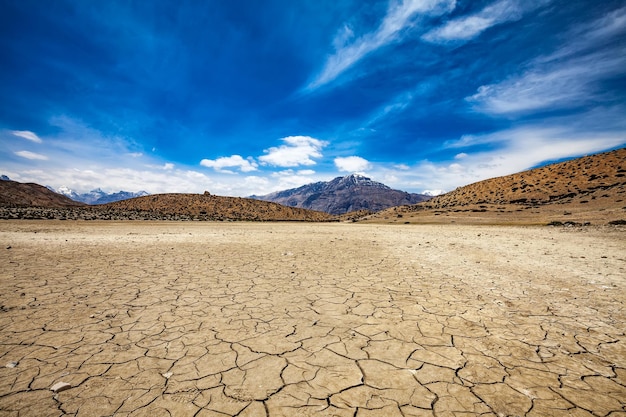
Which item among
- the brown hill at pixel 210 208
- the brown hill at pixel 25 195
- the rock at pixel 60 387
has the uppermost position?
the brown hill at pixel 25 195

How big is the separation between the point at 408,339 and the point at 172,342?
3.15m

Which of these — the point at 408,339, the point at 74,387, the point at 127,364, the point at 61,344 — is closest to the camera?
the point at 74,387

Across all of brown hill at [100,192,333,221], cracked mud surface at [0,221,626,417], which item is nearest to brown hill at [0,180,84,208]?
brown hill at [100,192,333,221]

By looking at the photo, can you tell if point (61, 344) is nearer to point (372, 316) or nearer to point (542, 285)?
point (372, 316)

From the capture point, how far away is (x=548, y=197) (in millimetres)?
30016

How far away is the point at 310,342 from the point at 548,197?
38346mm

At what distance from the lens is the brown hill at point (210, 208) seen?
36562 mm

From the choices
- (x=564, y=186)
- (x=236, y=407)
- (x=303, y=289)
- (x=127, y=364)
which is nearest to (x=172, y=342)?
(x=127, y=364)

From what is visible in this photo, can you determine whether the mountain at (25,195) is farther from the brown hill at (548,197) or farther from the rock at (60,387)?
the brown hill at (548,197)

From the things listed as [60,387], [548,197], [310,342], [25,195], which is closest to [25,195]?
A: [25,195]

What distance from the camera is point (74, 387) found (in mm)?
2488

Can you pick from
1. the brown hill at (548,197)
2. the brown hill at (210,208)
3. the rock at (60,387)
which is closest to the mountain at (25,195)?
the brown hill at (210,208)

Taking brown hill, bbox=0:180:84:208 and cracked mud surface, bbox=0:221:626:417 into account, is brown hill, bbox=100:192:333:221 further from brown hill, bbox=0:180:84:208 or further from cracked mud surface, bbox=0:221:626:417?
cracked mud surface, bbox=0:221:626:417

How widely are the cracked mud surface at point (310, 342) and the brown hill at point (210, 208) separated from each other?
31.4 metres
